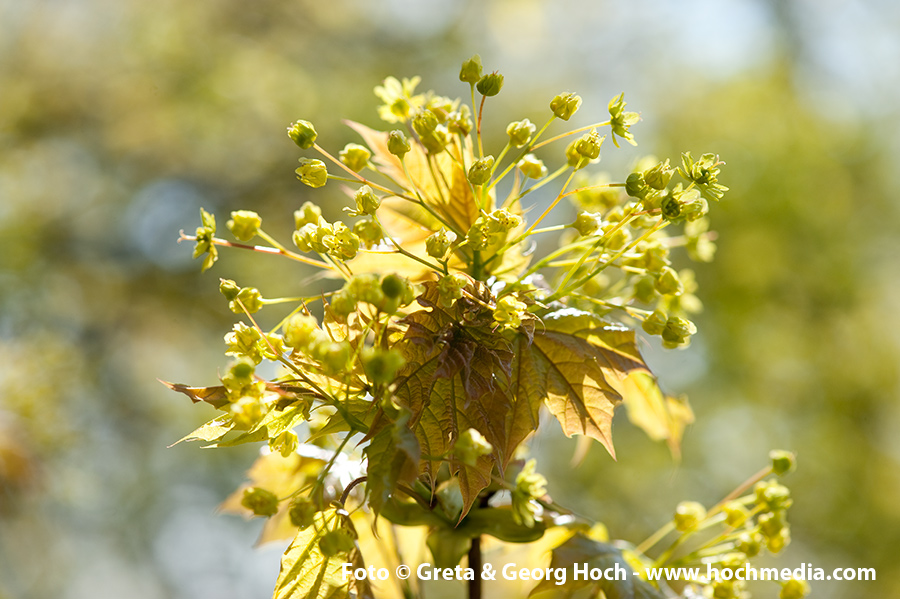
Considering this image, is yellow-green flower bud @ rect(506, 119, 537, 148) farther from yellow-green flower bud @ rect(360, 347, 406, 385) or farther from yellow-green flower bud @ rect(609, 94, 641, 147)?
yellow-green flower bud @ rect(360, 347, 406, 385)

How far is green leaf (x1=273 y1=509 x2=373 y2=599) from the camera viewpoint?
609mm

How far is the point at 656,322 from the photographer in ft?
2.33

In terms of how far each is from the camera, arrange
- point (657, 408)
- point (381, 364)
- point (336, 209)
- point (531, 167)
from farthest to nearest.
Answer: point (336, 209) < point (657, 408) < point (531, 167) < point (381, 364)

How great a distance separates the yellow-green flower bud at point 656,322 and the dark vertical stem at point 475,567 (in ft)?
0.99

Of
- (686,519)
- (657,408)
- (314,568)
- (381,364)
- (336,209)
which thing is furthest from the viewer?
(336,209)

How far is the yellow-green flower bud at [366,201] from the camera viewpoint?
62cm

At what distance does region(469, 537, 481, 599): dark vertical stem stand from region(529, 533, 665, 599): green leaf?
A: 0.07 metres

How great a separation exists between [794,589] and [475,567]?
0.36 m

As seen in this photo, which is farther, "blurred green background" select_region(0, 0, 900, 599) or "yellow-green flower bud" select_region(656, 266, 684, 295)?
"blurred green background" select_region(0, 0, 900, 599)

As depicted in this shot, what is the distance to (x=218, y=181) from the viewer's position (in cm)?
522

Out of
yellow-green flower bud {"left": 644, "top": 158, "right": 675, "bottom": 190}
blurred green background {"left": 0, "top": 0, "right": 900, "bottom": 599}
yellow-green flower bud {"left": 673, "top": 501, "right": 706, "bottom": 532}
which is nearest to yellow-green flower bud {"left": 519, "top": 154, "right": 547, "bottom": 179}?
yellow-green flower bud {"left": 644, "top": 158, "right": 675, "bottom": 190}

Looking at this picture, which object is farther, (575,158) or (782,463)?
(782,463)

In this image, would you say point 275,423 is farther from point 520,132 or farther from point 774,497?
point 774,497

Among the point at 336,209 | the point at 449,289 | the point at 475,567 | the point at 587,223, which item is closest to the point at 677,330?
the point at 587,223
